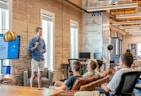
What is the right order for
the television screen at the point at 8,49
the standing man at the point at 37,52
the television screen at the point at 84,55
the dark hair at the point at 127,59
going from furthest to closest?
the television screen at the point at 84,55 → the standing man at the point at 37,52 → the television screen at the point at 8,49 → the dark hair at the point at 127,59

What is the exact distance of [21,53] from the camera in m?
6.85

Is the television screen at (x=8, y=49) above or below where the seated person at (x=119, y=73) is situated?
above

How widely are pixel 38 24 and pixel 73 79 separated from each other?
13.9 ft

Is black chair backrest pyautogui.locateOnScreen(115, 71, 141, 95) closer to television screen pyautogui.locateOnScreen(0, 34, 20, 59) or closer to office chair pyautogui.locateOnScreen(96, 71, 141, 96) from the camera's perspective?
office chair pyautogui.locateOnScreen(96, 71, 141, 96)

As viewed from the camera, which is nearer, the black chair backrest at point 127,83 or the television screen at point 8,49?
the black chair backrest at point 127,83

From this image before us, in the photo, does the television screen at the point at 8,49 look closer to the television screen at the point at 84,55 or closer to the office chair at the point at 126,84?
the office chair at the point at 126,84

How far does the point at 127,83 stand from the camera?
11.8 feet

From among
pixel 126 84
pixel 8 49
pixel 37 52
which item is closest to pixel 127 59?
pixel 126 84

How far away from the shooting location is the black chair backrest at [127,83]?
11.5 ft

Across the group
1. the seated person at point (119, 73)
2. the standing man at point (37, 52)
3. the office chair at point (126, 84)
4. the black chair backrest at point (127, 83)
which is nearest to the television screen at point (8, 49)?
the standing man at point (37, 52)

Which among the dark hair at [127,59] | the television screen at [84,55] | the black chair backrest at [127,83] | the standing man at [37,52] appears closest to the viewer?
the black chair backrest at [127,83]

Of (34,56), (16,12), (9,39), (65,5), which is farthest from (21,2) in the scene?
(65,5)

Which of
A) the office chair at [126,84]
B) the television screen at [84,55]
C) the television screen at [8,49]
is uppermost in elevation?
the television screen at [8,49]

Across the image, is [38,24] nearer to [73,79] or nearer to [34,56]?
[34,56]
